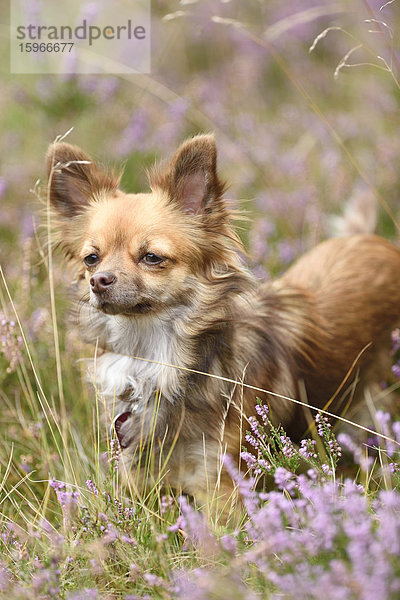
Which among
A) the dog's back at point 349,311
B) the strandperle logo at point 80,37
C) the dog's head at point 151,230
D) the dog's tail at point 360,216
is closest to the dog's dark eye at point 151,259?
the dog's head at point 151,230

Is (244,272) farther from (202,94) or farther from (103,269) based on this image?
(202,94)

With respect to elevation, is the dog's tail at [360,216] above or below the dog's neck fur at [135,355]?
above

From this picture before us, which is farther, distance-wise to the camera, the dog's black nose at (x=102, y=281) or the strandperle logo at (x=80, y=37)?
the strandperle logo at (x=80, y=37)

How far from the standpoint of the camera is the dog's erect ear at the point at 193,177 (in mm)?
2779

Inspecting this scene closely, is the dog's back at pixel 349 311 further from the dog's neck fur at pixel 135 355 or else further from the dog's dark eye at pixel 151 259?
the dog's dark eye at pixel 151 259

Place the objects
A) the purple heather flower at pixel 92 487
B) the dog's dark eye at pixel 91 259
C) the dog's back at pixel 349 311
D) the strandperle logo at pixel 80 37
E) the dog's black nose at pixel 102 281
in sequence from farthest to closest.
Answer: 1. the strandperle logo at pixel 80 37
2. the dog's back at pixel 349 311
3. the dog's dark eye at pixel 91 259
4. the dog's black nose at pixel 102 281
5. the purple heather flower at pixel 92 487

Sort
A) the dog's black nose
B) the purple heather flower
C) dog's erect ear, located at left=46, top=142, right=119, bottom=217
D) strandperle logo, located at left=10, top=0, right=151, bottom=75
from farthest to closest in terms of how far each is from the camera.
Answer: strandperle logo, located at left=10, top=0, right=151, bottom=75, dog's erect ear, located at left=46, top=142, right=119, bottom=217, the dog's black nose, the purple heather flower

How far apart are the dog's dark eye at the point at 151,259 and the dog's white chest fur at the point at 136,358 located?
0.31 meters

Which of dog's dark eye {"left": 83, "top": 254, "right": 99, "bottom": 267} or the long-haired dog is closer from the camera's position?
the long-haired dog

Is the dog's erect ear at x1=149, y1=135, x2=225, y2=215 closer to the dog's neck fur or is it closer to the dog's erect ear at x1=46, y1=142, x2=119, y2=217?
the dog's erect ear at x1=46, y1=142, x2=119, y2=217

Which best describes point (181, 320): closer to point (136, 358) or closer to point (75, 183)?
point (136, 358)

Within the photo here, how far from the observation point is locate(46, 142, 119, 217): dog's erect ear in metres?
3.13

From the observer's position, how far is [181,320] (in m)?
3.00

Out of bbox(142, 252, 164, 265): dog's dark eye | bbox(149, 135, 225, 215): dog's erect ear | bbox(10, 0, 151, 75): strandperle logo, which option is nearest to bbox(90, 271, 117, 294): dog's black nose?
bbox(142, 252, 164, 265): dog's dark eye
